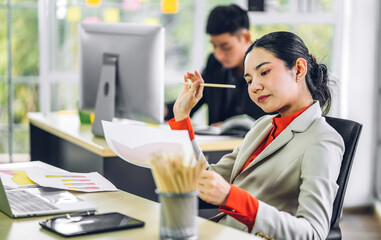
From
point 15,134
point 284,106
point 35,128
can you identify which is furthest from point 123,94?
point 15,134

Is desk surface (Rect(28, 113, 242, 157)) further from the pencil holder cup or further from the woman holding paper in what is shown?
the pencil holder cup

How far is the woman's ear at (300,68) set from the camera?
179cm

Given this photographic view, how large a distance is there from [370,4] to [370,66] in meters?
0.44

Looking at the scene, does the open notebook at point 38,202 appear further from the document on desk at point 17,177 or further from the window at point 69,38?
the window at point 69,38

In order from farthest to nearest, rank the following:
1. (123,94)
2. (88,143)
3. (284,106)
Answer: (123,94) → (88,143) → (284,106)

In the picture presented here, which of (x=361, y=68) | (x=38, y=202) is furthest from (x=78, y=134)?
(x=361, y=68)

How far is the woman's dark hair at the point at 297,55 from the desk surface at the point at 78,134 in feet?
2.77

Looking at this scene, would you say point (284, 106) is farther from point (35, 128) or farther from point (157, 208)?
point (35, 128)

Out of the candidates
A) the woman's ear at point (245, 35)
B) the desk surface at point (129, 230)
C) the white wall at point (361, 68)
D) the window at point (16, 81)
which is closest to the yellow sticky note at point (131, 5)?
the window at point (16, 81)

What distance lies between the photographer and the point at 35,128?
3.54m

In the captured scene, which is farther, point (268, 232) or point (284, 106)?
point (284, 106)

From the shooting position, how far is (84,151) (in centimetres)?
279

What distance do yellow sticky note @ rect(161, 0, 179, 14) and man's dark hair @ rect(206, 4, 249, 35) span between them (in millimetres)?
1283

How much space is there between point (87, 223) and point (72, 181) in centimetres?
46
